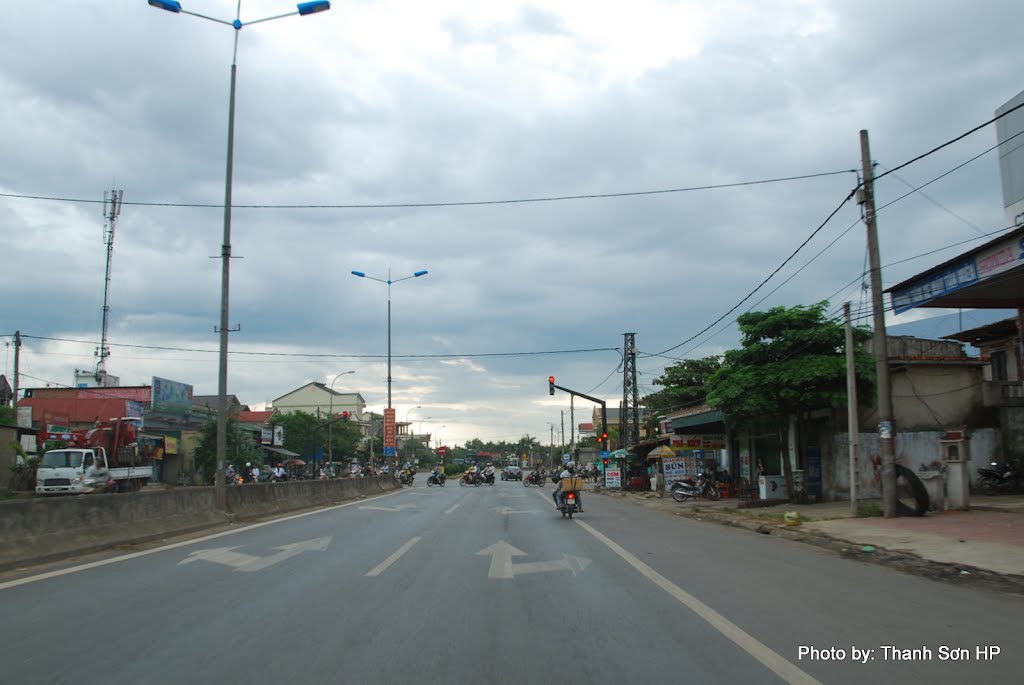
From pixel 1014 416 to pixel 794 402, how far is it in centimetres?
734

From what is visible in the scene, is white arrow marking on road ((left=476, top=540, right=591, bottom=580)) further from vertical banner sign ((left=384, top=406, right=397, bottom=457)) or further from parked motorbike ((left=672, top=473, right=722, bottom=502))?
vertical banner sign ((left=384, top=406, right=397, bottom=457))

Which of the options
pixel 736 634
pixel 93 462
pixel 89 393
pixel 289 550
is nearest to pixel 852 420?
pixel 289 550

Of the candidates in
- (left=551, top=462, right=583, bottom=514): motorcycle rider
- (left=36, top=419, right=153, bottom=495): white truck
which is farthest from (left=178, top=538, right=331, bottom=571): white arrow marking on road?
(left=36, top=419, right=153, bottom=495): white truck

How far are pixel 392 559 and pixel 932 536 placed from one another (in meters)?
9.26

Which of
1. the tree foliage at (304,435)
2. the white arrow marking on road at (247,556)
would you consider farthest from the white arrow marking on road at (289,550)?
the tree foliage at (304,435)

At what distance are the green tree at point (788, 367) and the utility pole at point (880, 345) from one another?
4.13 meters

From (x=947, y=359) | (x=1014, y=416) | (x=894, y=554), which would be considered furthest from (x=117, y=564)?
(x=1014, y=416)

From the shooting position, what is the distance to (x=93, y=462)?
29.2 m

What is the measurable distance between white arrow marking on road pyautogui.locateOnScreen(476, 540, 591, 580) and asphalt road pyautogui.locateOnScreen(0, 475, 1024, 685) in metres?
0.04

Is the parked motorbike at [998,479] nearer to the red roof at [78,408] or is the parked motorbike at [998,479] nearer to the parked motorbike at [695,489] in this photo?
the parked motorbike at [695,489]

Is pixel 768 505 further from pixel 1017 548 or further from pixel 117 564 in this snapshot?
pixel 117 564

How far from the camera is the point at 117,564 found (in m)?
10.9

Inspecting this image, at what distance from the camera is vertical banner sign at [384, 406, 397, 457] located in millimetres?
48438

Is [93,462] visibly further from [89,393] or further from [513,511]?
[89,393]
